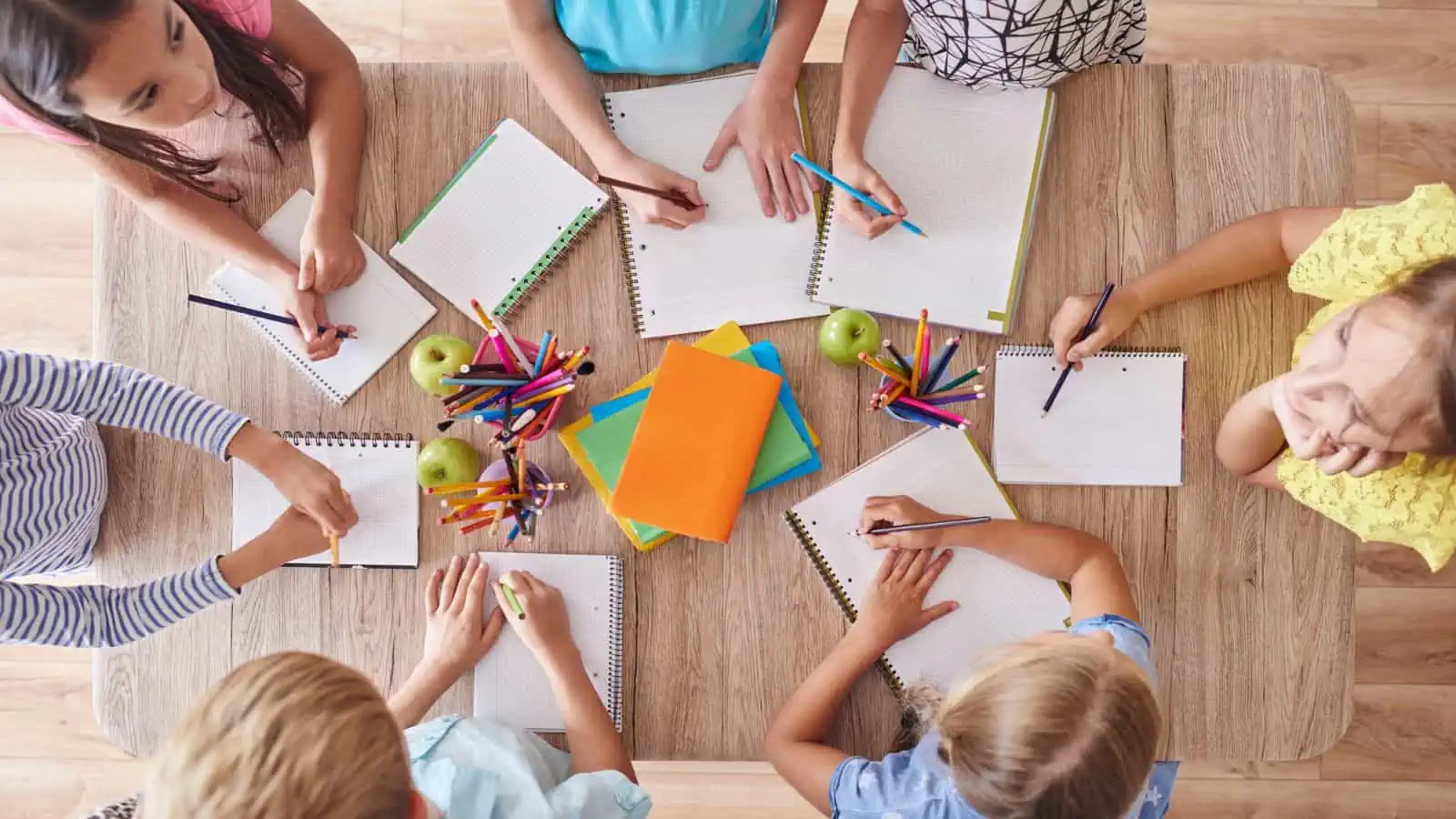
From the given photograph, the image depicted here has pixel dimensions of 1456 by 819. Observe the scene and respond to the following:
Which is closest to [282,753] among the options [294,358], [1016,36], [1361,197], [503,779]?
[503,779]

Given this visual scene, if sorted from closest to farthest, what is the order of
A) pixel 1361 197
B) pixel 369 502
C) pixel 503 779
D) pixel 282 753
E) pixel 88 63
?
pixel 282 753
pixel 88 63
pixel 503 779
pixel 369 502
pixel 1361 197

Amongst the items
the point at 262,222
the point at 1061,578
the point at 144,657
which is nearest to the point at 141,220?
the point at 262,222

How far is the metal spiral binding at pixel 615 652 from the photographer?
3.37 ft

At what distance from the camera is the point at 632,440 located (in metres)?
1.02

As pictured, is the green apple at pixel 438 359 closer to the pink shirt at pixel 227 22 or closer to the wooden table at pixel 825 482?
the wooden table at pixel 825 482

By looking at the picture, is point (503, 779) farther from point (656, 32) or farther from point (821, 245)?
point (656, 32)

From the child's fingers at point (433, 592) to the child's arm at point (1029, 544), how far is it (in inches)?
17.7

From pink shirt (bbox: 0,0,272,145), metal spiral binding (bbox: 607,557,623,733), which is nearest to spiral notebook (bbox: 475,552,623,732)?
metal spiral binding (bbox: 607,557,623,733)

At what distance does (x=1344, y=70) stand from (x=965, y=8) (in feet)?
3.64

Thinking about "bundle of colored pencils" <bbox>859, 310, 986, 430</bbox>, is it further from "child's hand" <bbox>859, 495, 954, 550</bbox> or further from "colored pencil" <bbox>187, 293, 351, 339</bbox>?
"colored pencil" <bbox>187, 293, 351, 339</bbox>

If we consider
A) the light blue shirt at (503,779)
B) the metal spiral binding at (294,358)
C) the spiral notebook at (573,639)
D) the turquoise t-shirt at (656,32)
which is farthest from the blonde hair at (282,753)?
the turquoise t-shirt at (656,32)

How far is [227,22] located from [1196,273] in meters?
1.01

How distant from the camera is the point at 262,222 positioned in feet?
3.52

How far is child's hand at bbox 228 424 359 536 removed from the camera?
40.0 inches
